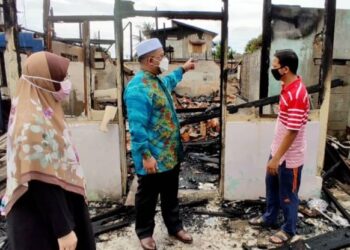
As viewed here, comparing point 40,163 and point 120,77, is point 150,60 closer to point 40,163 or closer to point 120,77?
point 120,77

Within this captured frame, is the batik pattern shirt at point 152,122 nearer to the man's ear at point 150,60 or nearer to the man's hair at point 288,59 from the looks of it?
the man's ear at point 150,60

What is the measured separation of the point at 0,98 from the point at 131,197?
23.5 feet

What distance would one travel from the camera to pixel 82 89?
13.8ft

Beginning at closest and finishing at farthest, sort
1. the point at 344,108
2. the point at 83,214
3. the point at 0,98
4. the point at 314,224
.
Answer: the point at 83,214
the point at 314,224
the point at 344,108
the point at 0,98

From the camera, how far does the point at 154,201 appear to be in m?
3.29

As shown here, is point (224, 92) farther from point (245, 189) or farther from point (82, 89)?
point (82, 89)

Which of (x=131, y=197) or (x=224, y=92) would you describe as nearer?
(x=224, y=92)

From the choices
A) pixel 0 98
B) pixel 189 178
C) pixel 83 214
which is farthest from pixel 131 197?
pixel 0 98

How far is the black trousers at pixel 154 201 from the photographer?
10.5 feet

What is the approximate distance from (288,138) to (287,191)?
22.9 inches

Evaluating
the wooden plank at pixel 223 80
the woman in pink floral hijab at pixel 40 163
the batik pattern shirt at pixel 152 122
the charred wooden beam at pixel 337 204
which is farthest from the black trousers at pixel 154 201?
the charred wooden beam at pixel 337 204

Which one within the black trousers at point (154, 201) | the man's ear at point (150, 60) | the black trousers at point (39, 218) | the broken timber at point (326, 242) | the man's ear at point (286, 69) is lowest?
the broken timber at point (326, 242)

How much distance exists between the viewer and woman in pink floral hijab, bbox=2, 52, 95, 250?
168cm

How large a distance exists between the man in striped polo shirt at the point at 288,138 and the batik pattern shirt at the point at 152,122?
3.25 feet
